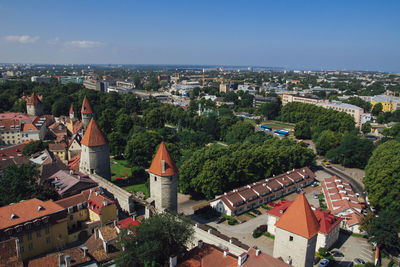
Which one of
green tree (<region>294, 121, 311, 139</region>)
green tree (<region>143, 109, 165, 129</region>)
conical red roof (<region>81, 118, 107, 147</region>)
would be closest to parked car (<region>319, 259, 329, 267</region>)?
conical red roof (<region>81, 118, 107, 147</region>)

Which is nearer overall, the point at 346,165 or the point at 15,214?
the point at 15,214

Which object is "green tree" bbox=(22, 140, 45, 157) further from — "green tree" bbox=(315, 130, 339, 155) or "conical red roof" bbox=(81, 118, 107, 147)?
"green tree" bbox=(315, 130, 339, 155)

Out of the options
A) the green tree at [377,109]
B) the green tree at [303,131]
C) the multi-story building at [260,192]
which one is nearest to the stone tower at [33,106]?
the multi-story building at [260,192]

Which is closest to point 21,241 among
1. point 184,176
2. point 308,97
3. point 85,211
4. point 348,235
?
point 85,211

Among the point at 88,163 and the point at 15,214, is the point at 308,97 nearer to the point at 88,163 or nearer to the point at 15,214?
the point at 88,163

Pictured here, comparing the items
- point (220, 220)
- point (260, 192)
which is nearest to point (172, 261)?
point (220, 220)

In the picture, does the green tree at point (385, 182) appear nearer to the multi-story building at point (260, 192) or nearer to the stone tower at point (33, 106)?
the multi-story building at point (260, 192)
